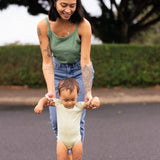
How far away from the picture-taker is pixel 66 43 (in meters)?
2.37

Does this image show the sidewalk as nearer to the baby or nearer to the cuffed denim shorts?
the cuffed denim shorts

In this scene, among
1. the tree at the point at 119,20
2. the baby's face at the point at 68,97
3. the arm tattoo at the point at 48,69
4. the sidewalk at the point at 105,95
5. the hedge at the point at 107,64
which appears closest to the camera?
the baby's face at the point at 68,97

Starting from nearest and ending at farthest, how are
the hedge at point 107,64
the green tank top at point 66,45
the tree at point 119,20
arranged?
the green tank top at point 66,45 → the hedge at point 107,64 → the tree at point 119,20

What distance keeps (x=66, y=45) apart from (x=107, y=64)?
6.64 m

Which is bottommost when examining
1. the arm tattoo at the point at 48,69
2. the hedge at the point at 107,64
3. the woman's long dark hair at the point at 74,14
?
the hedge at the point at 107,64

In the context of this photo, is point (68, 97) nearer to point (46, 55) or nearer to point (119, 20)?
point (46, 55)

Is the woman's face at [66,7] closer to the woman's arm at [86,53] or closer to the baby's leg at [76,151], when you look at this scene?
the woman's arm at [86,53]

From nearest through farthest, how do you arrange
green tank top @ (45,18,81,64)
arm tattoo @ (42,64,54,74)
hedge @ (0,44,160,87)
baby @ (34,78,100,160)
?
baby @ (34,78,100,160)
green tank top @ (45,18,81,64)
arm tattoo @ (42,64,54,74)
hedge @ (0,44,160,87)

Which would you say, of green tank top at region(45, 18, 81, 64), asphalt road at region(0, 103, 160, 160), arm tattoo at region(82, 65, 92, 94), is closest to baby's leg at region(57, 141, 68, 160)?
arm tattoo at region(82, 65, 92, 94)

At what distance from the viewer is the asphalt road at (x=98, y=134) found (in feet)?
11.7

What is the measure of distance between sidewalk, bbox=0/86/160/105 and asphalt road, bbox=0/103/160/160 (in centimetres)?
88

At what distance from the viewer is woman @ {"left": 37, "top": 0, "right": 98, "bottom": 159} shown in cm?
231

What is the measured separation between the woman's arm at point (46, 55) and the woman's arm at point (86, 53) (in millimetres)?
302

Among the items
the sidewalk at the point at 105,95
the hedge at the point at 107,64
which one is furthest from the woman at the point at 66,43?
the hedge at the point at 107,64
